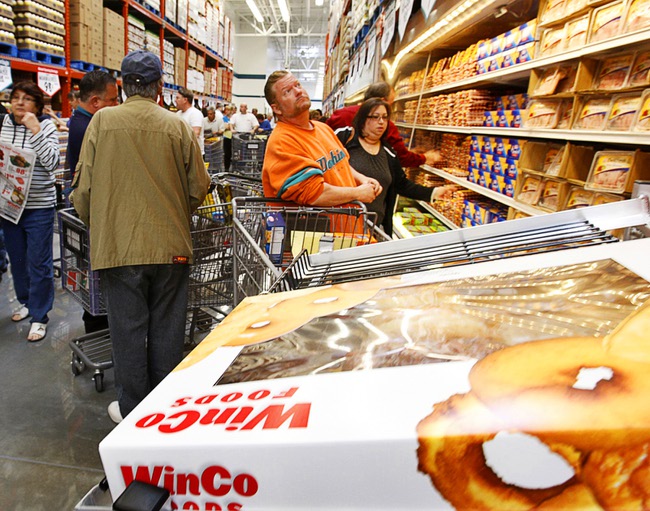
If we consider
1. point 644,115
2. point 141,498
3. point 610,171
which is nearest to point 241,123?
point 610,171

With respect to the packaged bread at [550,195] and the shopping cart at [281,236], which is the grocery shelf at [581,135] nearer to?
the packaged bread at [550,195]

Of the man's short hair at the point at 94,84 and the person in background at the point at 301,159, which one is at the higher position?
the man's short hair at the point at 94,84

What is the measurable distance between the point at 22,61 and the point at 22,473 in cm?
414

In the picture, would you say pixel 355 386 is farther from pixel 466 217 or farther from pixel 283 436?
pixel 466 217

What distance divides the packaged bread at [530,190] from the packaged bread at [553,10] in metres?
0.79

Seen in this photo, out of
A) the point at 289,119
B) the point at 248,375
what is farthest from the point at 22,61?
the point at 248,375

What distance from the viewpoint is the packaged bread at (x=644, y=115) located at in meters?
1.78

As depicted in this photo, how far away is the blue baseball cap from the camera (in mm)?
2049

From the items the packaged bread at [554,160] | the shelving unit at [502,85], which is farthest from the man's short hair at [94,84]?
the packaged bread at [554,160]

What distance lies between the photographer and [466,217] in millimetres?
3895

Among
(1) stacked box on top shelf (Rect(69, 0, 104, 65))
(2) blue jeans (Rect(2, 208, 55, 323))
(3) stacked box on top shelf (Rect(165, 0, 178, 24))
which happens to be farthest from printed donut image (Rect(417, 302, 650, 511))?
(3) stacked box on top shelf (Rect(165, 0, 178, 24))

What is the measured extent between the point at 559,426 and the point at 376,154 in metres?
2.99

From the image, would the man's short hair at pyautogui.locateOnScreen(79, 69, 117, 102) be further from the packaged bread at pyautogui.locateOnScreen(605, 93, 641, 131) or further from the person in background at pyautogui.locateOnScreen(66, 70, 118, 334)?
the packaged bread at pyautogui.locateOnScreen(605, 93, 641, 131)

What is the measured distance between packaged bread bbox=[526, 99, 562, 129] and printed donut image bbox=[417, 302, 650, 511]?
2.28 metres
